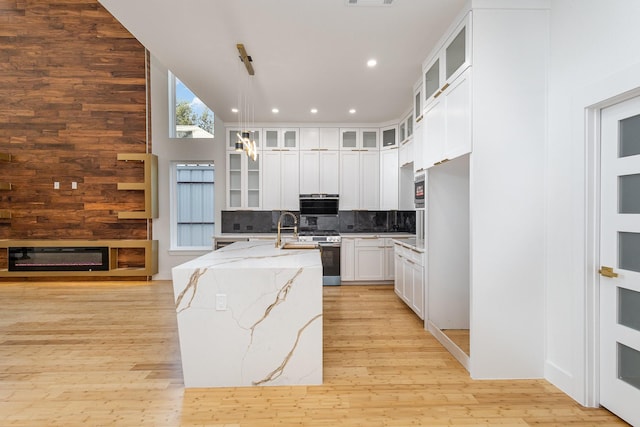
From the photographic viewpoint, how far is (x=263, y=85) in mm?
4230

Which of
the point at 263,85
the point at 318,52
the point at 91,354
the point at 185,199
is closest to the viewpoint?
the point at 91,354

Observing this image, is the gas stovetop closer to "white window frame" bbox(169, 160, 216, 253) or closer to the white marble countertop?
"white window frame" bbox(169, 160, 216, 253)

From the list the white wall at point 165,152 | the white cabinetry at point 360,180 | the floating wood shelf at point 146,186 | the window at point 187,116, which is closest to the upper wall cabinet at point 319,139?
the white cabinetry at point 360,180

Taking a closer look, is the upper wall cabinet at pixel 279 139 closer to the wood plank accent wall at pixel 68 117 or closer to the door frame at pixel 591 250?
the wood plank accent wall at pixel 68 117

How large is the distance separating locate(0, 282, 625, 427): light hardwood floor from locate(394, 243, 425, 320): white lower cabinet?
0.25 metres

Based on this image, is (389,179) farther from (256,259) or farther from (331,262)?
(256,259)

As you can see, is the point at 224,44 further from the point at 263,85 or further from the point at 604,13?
the point at 604,13

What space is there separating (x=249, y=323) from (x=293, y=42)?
99.7 inches

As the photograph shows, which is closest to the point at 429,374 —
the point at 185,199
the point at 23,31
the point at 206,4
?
the point at 206,4

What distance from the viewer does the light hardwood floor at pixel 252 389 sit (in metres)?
2.12

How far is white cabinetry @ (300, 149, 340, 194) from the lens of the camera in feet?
20.0

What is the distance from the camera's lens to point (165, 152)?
254 inches

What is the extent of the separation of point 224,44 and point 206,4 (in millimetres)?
599

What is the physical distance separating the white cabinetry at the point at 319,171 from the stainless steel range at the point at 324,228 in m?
0.19
